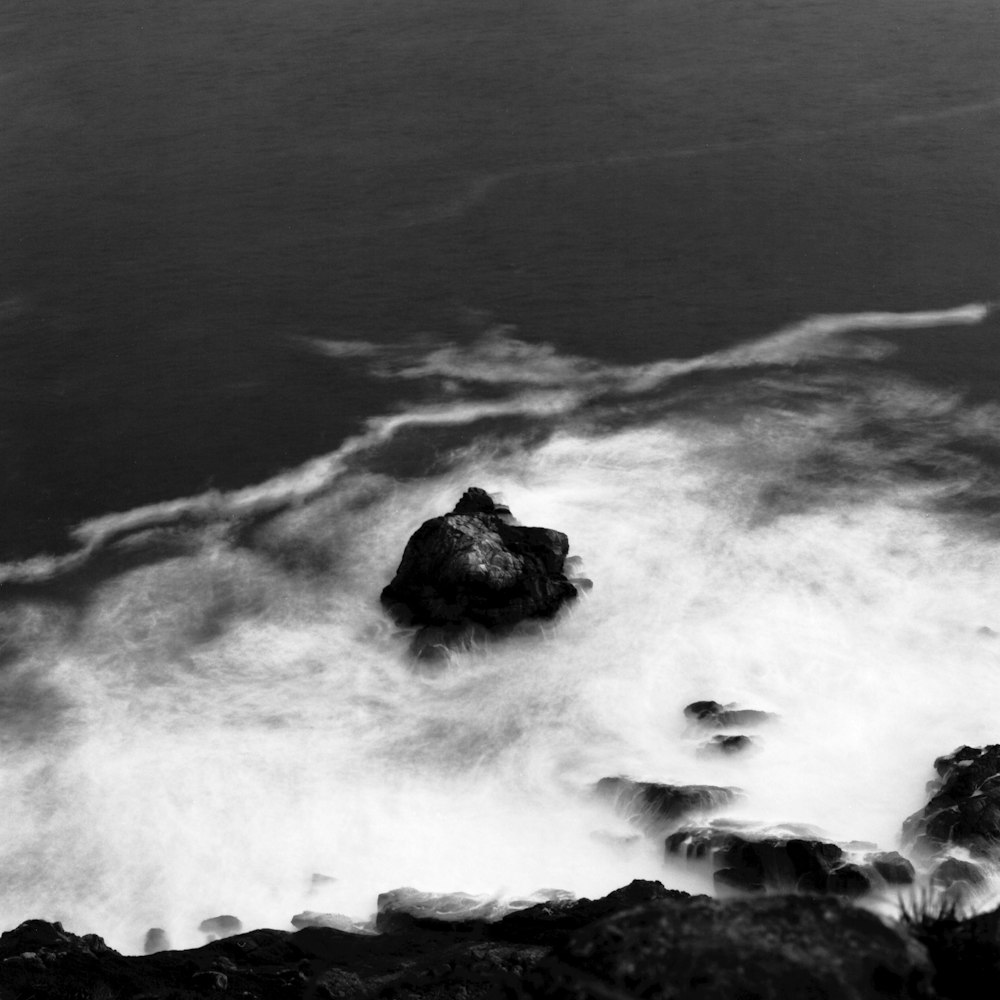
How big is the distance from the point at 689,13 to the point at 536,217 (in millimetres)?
33458

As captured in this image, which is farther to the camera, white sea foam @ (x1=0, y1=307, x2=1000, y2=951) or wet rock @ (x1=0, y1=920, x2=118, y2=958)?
white sea foam @ (x1=0, y1=307, x2=1000, y2=951)

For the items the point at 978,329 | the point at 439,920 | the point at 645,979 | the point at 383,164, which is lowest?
the point at 439,920

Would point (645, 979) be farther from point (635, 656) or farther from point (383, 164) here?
point (383, 164)

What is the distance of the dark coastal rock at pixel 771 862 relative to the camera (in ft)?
120

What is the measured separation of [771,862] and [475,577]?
14.9 metres

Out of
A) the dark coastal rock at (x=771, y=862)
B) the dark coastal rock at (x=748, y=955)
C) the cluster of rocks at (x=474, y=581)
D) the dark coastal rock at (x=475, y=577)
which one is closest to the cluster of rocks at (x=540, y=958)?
the dark coastal rock at (x=748, y=955)

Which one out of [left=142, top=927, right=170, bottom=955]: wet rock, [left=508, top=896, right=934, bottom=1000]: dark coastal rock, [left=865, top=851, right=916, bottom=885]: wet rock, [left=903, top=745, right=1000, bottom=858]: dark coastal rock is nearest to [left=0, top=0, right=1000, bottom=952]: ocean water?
[left=142, top=927, right=170, bottom=955]: wet rock

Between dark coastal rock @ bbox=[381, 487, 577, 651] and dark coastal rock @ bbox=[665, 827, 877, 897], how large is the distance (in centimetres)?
1161

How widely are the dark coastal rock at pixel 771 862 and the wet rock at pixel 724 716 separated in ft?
16.4

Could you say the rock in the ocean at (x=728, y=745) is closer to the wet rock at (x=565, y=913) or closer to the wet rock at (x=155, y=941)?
the wet rock at (x=565, y=913)

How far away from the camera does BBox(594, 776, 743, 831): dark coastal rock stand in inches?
1574

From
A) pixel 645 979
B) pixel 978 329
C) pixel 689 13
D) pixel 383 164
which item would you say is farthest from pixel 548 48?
pixel 645 979

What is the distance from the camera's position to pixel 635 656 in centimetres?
4703

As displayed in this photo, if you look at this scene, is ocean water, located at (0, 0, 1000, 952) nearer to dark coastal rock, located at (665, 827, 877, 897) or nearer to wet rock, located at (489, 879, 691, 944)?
dark coastal rock, located at (665, 827, 877, 897)
